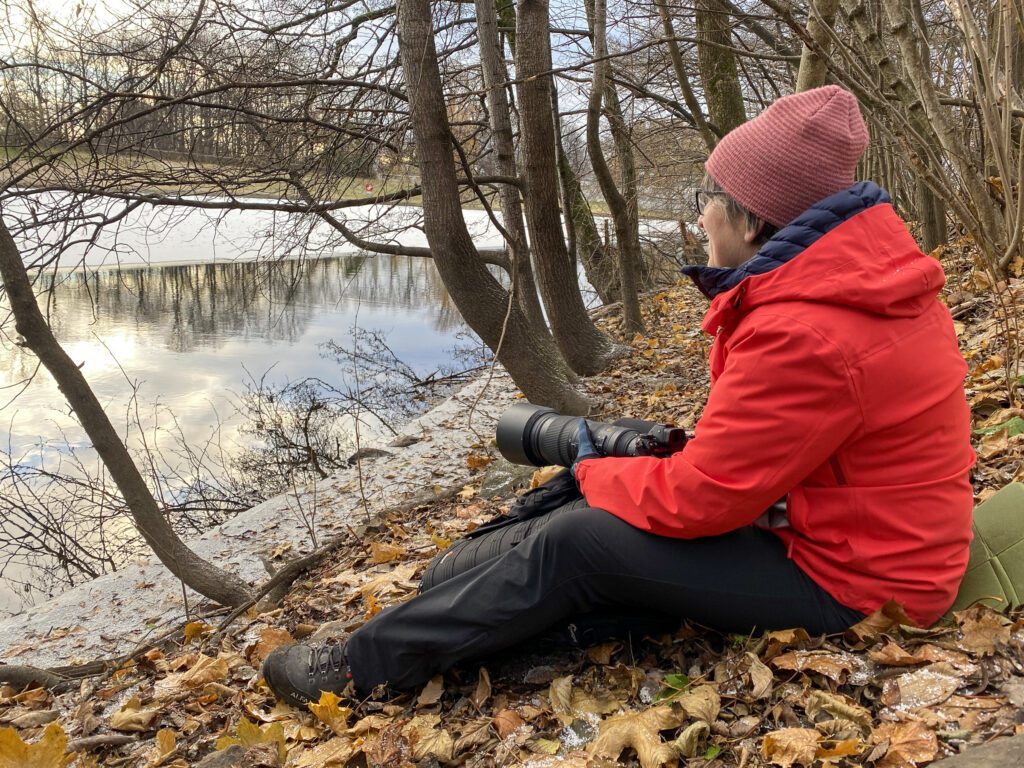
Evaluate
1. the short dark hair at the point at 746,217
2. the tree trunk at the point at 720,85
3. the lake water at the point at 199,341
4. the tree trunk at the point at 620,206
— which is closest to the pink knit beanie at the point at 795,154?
the short dark hair at the point at 746,217

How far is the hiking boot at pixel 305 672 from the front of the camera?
2109mm

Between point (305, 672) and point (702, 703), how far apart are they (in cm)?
115

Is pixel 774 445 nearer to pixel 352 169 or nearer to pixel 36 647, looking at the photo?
pixel 36 647

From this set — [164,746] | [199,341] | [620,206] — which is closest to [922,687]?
[164,746]

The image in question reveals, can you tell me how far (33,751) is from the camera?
1.90 m

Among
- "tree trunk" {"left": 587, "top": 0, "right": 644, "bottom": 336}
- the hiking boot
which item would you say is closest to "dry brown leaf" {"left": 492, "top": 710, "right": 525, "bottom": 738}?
the hiking boot

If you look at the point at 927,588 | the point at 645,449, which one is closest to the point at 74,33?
the point at 645,449

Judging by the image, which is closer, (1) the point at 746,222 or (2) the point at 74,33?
(1) the point at 746,222

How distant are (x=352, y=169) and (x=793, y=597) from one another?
14.9 ft

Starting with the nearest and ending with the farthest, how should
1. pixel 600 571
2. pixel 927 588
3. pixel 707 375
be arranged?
pixel 927 588, pixel 600 571, pixel 707 375

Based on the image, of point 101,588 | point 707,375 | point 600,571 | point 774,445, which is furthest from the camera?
point 707,375

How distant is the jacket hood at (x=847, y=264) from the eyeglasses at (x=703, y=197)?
221 millimetres

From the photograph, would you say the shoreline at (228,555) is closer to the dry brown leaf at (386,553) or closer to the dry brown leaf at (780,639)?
the dry brown leaf at (386,553)

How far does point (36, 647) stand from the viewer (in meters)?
3.95
